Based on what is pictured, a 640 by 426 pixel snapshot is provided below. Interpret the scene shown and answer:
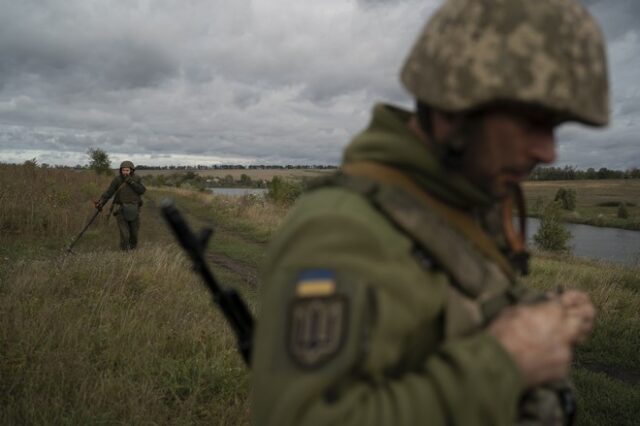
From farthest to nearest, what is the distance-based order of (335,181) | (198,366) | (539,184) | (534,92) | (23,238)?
(539,184) → (23,238) → (198,366) → (335,181) → (534,92)

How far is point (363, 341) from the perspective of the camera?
0.94 meters

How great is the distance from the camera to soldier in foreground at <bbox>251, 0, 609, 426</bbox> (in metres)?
0.95

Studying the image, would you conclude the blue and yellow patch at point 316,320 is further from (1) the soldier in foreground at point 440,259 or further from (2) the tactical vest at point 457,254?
(2) the tactical vest at point 457,254

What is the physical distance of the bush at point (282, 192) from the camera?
30.3 m

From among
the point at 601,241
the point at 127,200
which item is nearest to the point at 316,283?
the point at 127,200

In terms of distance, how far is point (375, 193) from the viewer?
3.69ft

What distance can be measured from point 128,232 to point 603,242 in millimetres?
41598

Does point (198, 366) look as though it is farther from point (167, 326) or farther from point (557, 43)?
point (557, 43)

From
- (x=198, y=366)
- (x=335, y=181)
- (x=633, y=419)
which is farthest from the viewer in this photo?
(x=633, y=419)

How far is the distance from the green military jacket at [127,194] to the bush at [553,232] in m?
20.7

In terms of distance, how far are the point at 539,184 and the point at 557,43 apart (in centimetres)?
10415

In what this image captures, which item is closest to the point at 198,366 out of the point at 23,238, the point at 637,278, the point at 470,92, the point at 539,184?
the point at 470,92

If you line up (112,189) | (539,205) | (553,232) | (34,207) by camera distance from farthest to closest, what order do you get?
(539,205)
(553,232)
(34,207)
(112,189)

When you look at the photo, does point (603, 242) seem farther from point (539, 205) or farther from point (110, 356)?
point (110, 356)
